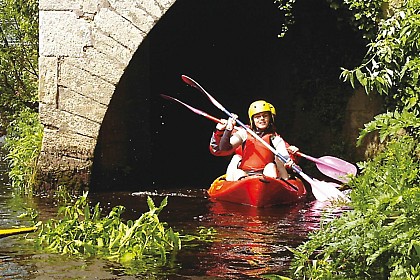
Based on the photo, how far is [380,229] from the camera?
11.5 ft

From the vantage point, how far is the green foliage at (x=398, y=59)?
4.65 meters

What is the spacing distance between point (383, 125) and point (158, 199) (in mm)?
4414

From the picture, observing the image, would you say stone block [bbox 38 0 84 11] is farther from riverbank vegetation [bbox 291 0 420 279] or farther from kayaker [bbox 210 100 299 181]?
riverbank vegetation [bbox 291 0 420 279]

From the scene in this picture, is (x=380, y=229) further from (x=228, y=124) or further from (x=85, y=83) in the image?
(x=85, y=83)

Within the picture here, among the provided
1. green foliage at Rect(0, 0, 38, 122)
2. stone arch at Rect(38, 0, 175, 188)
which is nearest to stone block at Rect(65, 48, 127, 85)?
stone arch at Rect(38, 0, 175, 188)

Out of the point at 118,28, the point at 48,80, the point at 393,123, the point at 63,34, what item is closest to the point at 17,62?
the point at 48,80

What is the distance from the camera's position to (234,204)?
25.4ft

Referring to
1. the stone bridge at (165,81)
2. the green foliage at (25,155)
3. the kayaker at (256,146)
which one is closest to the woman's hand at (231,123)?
the kayaker at (256,146)

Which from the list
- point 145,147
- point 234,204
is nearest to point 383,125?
→ point 234,204

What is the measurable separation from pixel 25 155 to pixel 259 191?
2.62 meters

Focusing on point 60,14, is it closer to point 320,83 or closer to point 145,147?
point 145,147

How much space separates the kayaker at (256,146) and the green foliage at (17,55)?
13.4 feet

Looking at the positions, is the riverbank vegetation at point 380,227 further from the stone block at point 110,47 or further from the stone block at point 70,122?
the stone block at point 70,122

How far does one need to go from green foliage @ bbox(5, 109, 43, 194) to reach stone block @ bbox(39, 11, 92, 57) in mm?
1055
